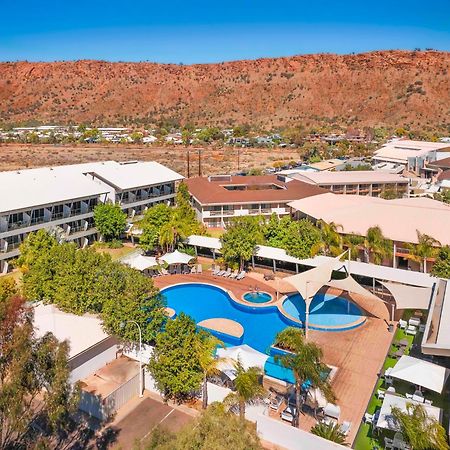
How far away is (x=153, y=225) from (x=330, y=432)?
24.4m

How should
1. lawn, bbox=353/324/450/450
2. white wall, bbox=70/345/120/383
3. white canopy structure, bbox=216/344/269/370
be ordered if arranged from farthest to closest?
white canopy structure, bbox=216/344/269/370
white wall, bbox=70/345/120/383
lawn, bbox=353/324/450/450

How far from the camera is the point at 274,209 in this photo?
46.7 metres

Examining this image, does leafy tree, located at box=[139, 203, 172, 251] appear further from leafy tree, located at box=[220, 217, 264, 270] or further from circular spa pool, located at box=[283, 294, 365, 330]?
circular spa pool, located at box=[283, 294, 365, 330]

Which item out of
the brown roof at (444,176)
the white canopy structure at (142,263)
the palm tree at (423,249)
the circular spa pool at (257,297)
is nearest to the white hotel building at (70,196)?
the white canopy structure at (142,263)

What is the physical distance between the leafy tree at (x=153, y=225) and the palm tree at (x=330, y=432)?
2261 cm

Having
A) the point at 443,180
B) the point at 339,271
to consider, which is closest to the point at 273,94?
the point at 443,180

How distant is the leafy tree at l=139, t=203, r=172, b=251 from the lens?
121ft

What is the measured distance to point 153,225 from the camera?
37625mm

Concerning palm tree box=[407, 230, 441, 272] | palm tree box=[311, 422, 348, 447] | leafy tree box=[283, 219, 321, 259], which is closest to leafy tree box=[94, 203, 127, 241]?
leafy tree box=[283, 219, 321, 259]

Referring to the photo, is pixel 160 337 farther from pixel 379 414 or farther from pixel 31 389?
pixel 379 414

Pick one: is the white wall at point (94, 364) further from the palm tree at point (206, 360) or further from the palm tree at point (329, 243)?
the palm tree at point (329, 243)

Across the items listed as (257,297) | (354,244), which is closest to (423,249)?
(354,244)

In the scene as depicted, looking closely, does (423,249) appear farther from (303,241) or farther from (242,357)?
(242,357)

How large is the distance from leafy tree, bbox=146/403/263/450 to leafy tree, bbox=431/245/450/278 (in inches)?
807
